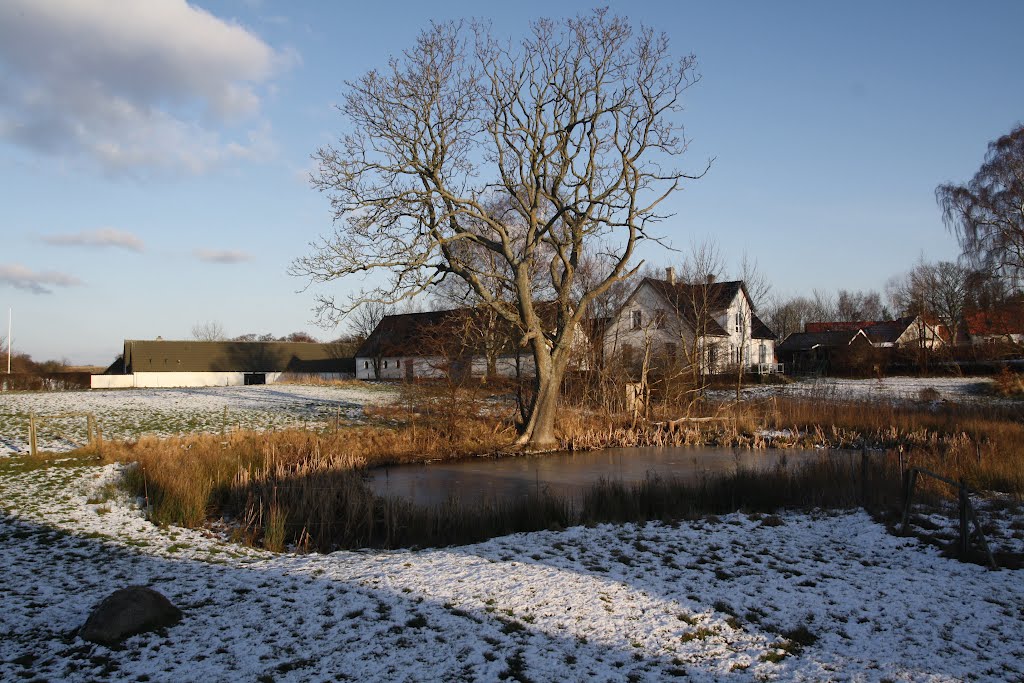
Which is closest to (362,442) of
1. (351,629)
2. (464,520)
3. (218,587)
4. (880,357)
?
(464,520)

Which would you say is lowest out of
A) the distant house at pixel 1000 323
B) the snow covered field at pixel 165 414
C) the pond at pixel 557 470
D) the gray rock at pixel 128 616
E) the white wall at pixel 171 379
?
the pond at pixel 557 470

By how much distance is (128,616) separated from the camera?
5930 millimetres

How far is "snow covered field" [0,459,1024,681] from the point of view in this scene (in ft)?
17.9

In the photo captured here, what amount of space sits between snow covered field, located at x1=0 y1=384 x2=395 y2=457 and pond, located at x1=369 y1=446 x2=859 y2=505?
7361mm

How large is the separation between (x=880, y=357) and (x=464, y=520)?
3732cm

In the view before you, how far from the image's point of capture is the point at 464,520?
10398 millimetres

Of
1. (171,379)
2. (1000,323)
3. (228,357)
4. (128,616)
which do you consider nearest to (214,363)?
(228,357)

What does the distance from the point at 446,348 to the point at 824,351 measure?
38.1 metres

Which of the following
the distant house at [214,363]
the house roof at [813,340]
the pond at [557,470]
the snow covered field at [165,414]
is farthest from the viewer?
A: the distant house at [214,363]

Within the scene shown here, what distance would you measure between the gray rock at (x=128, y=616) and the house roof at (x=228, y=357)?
207 feet

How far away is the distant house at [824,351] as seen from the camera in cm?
4184

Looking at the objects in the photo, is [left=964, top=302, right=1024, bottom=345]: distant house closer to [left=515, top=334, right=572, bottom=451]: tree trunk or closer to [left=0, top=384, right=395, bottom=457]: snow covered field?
[left=515, top=334, right=572, bottom=451]: tree trunk

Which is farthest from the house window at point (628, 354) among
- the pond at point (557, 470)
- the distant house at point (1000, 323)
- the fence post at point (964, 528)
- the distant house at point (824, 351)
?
the fence post at point (964, 528)

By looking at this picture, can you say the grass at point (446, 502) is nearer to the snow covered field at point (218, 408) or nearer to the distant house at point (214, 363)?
the snow covered field at point (218, 408)
